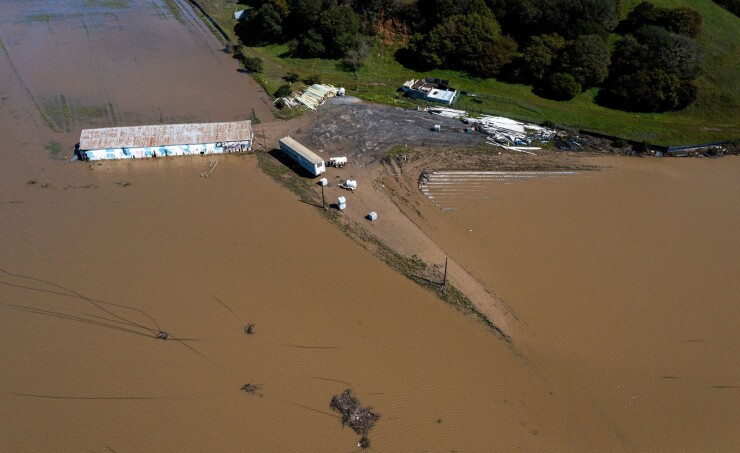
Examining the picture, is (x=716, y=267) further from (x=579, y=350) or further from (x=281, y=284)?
(x=281, y=284)

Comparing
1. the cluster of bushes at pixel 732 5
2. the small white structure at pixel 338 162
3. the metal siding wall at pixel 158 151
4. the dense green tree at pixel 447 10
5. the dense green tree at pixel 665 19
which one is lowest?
the metal siding wall at pixel 158 151

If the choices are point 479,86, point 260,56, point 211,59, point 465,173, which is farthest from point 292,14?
point 465,173

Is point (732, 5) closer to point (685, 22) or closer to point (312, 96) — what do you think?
point (685, 22)

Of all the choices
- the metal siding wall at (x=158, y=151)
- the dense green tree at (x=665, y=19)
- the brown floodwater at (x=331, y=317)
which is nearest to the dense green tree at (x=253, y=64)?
the metal siding wall at (x=158, y=151)

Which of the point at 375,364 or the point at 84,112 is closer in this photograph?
the point at 375,364

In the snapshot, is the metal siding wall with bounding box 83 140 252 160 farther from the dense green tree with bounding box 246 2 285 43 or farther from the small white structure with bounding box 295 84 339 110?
the dense green tree with bounding box 246 2 285 43

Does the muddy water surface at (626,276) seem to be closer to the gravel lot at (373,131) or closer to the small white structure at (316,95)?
the gravel lot at (373,131)

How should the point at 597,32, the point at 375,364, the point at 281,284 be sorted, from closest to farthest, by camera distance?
the point at 375,364 < the point at 281,284 < the point at 597,32
